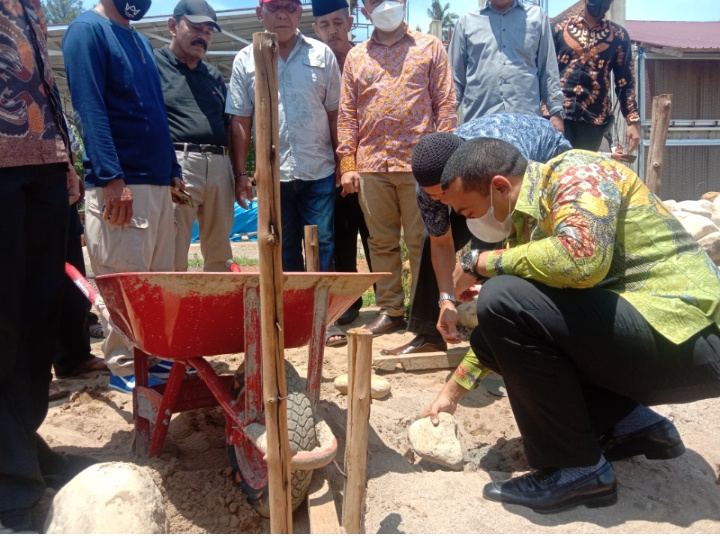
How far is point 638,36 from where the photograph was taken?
12016mm

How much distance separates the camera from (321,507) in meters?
2.17

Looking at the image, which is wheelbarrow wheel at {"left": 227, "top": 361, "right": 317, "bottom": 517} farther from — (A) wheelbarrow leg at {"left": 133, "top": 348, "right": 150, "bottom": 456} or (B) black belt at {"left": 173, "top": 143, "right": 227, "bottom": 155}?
(B) black belt at {"left": 173, "top": 143, "right": 227, "bottom": 155}

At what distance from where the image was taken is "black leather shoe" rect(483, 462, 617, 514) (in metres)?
2.25

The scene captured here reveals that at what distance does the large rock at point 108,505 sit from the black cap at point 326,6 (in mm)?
3504

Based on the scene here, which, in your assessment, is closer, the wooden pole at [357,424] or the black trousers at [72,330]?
the wooden pole at [357,424]

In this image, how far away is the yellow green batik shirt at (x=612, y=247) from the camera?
2012mm

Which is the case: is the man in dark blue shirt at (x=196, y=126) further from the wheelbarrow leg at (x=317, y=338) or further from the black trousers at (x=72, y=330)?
the wheelbarrow leg at (x=317, y=338)

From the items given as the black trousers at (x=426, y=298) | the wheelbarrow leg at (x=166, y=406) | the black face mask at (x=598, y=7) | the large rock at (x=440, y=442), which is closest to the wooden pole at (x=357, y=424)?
the large rock at (x=440, y=442)

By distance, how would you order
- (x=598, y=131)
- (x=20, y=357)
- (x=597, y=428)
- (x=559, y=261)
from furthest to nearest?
(x=598, y=131), (x=597, y=428), (x=20, y=357), (x=559, y=261)

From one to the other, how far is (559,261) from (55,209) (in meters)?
1.74

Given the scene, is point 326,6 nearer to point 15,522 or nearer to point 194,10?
point 194,10

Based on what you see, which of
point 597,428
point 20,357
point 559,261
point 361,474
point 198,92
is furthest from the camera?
point 198,92

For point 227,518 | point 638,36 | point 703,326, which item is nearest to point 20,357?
point 227,518

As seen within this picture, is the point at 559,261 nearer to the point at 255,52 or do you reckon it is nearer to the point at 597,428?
the point at 597,428
